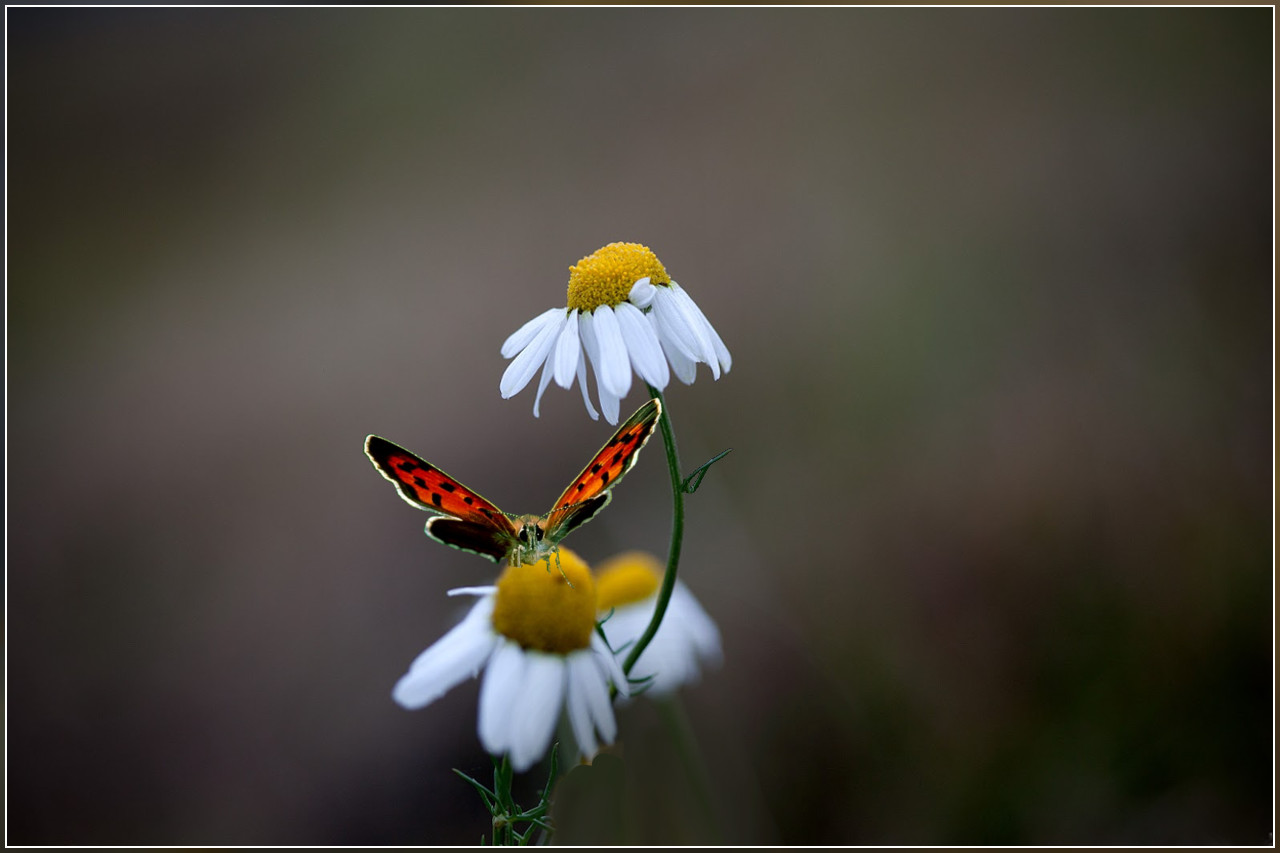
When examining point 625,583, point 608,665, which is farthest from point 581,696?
point 625,583

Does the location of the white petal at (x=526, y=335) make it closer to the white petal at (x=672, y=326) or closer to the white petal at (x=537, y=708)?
the white petal at (x=672, y=326)

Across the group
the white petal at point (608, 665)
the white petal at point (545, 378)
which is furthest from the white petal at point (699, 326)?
the white petal at point (608, 665)

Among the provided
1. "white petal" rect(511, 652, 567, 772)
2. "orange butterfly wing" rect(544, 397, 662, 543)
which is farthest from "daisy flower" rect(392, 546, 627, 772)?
"orange butterfly wing" rect(544, 397, 662, 543)

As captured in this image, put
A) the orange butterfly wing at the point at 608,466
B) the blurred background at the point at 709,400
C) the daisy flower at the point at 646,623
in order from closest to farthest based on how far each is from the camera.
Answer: the orange butterfly wing at the point at 608,466 < the daisy flower at the point at 646,623 < the blurred background at the point at 709,400

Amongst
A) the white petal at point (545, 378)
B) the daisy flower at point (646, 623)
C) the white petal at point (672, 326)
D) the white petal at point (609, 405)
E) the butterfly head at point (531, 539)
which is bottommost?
the daisy flower at point (646, 623)

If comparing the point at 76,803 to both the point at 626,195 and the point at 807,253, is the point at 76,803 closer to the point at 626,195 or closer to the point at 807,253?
the point at 626,195

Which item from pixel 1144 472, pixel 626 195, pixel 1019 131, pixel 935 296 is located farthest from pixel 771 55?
pixel 1144 472
